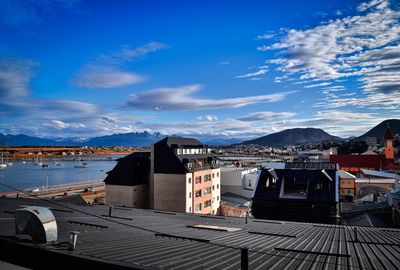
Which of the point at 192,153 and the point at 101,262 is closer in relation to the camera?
the point at 101,262

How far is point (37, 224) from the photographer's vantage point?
160 inches

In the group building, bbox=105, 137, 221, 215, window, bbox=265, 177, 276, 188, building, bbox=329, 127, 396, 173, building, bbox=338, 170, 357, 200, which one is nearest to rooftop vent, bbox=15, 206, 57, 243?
window, bbox=265, 177, 276, 188

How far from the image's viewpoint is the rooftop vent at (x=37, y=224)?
3990mm

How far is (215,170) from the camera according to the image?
36.7m

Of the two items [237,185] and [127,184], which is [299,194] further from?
[237,185]

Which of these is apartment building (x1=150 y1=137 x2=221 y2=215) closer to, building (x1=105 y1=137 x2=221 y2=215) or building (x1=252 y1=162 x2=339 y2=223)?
building (x1=105 y1=137 x2=221 y2=215)

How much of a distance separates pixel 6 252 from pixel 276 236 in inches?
282

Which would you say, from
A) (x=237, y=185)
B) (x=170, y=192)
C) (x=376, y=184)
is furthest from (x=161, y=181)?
(x=376, y=184)

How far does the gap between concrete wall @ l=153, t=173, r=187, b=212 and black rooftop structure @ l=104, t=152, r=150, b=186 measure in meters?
1.70

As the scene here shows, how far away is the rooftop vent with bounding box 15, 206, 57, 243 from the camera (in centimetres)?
399

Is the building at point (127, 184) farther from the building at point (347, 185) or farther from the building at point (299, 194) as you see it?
the building at point (347, 185)

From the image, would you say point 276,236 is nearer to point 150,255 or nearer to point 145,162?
point 150,255

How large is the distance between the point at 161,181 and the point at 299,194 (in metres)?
15.5

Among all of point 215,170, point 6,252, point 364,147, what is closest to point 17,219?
point 6,252
